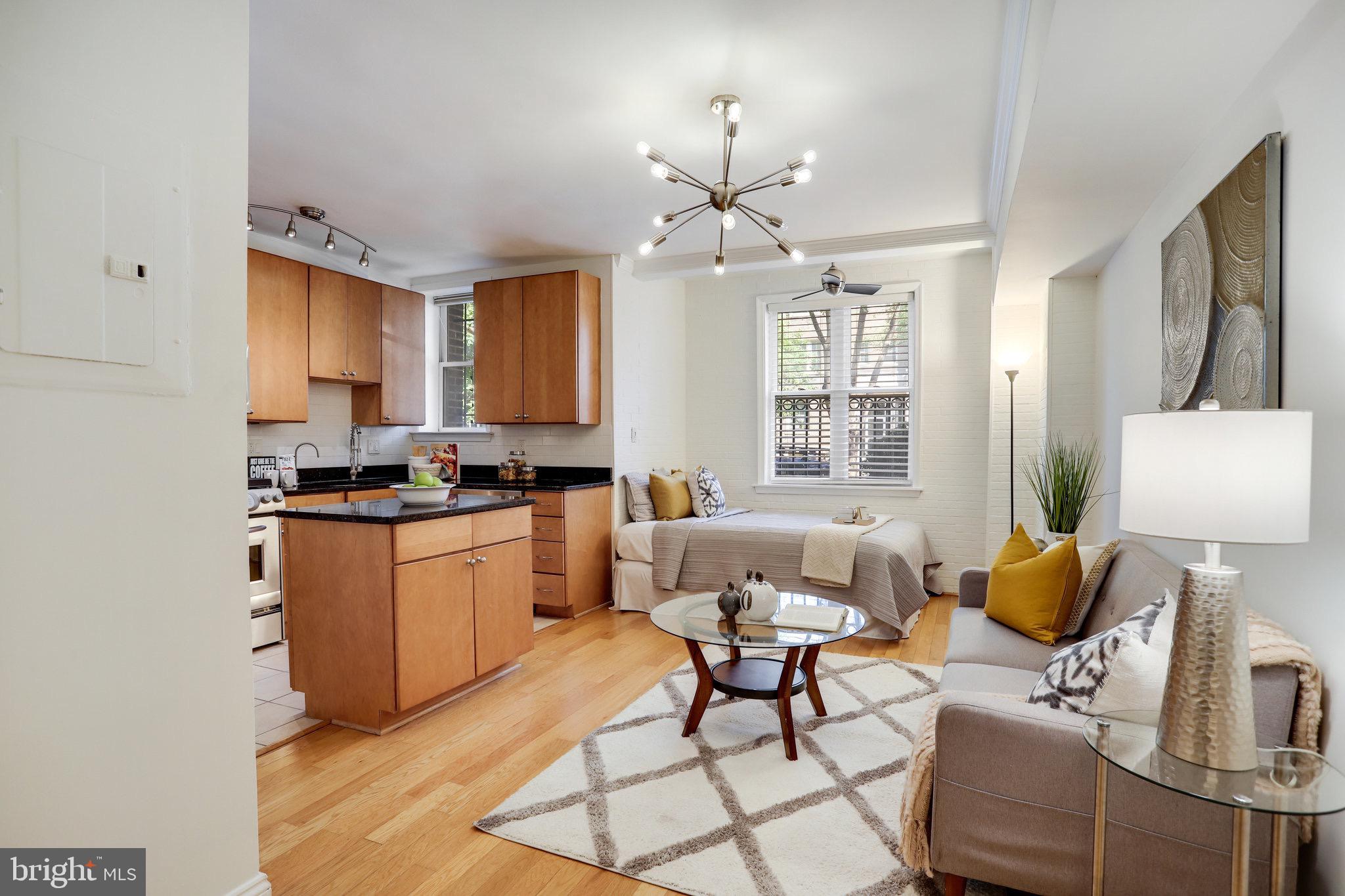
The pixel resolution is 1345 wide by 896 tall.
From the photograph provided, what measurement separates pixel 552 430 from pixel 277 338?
1943 mm

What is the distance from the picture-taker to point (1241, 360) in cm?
189

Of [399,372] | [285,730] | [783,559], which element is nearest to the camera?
[285,730]

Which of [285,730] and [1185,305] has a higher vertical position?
[1185,305]

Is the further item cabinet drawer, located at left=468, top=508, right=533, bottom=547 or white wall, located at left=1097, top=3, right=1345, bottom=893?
cabinet drawer, located at left=468, top=508, right=533, bottom=547

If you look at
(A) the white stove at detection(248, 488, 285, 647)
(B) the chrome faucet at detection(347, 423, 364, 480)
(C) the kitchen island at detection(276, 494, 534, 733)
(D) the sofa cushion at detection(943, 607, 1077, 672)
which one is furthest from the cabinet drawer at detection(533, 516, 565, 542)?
(D) the sofa cushion at detection(943, 607, 1077, 672)

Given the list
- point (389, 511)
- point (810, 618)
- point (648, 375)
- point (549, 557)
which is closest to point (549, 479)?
point (549, 557)

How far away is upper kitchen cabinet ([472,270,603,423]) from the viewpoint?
16.1ft

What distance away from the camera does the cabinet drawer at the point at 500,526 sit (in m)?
3.25

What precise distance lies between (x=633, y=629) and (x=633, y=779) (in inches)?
77.6

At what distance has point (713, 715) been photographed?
2980 millimetres

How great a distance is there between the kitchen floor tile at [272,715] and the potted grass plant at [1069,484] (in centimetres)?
375

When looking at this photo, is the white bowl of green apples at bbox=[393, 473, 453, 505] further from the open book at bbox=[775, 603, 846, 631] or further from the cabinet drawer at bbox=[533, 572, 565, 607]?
the open book at bbox=[775, 603, 846, 631]

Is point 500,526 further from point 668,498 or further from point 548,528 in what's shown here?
point 668,498

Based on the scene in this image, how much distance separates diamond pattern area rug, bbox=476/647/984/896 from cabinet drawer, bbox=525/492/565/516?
1.73 m
